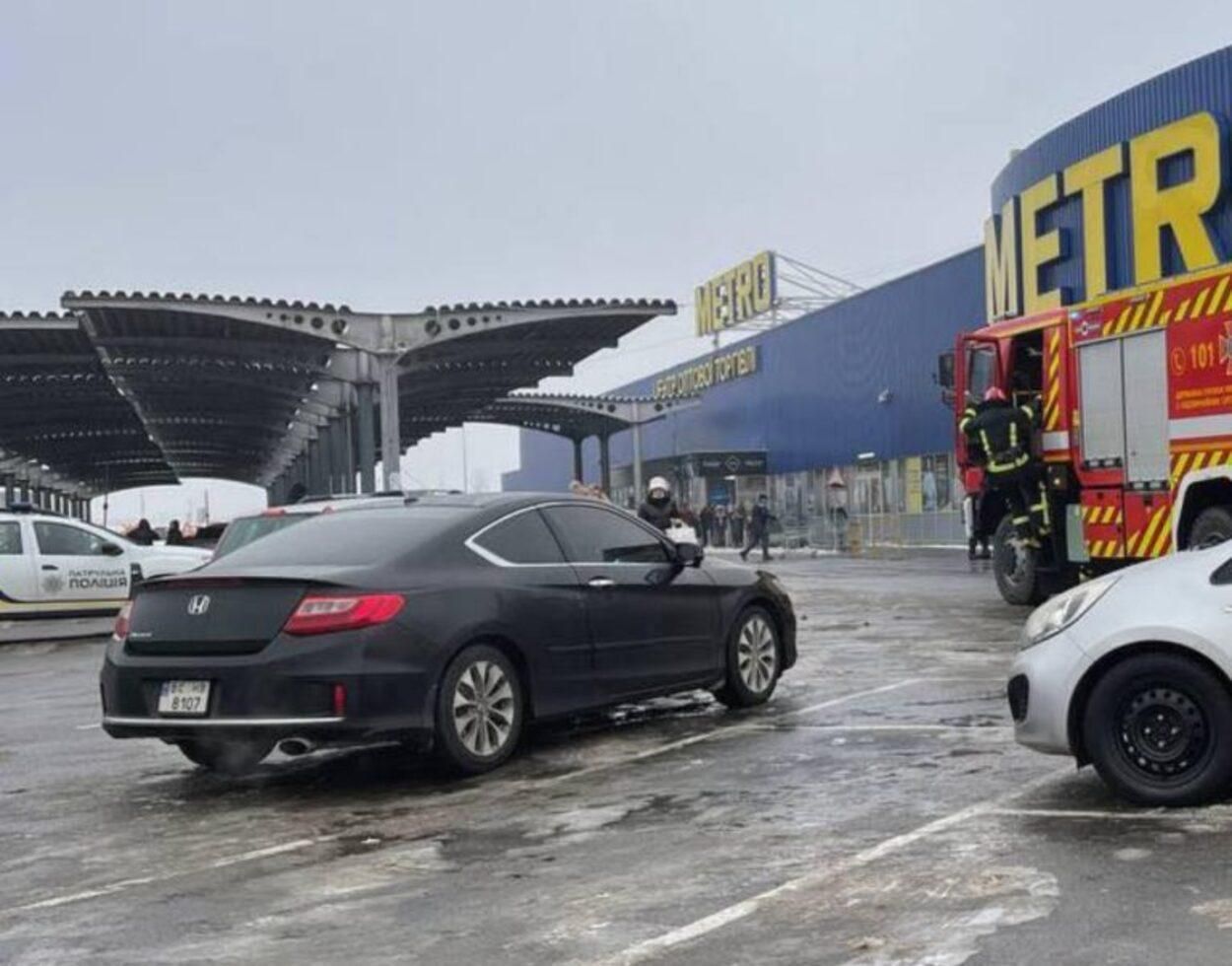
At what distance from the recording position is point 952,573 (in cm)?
2545

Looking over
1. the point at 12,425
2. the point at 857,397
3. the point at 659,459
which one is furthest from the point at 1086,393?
the point at 659,459

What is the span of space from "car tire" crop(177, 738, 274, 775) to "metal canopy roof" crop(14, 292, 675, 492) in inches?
665

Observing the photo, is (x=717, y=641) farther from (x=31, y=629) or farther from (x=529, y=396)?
(x=529, y=396)

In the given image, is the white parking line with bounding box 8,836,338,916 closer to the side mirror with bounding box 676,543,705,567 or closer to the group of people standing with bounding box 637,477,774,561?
the side mirror with bounding box 676,543,705,567

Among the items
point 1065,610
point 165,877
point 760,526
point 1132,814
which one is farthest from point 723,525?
point 165,877

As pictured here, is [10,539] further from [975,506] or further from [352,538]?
[352,538]

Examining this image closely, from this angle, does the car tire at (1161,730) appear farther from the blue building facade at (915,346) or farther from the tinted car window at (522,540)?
the blue building facade at (915,346)

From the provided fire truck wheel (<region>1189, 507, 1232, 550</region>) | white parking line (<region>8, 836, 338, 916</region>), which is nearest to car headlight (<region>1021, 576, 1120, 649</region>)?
white parking line (<region>8, 836, 338, 916</region>)

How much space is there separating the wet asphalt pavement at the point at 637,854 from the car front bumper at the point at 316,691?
398mm

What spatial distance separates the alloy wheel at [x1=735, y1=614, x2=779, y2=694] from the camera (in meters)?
9.57

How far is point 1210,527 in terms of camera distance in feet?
44.5

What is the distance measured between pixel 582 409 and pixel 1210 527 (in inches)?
1174

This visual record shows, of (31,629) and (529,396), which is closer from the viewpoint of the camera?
(31,629)

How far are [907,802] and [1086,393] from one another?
9490 mm
